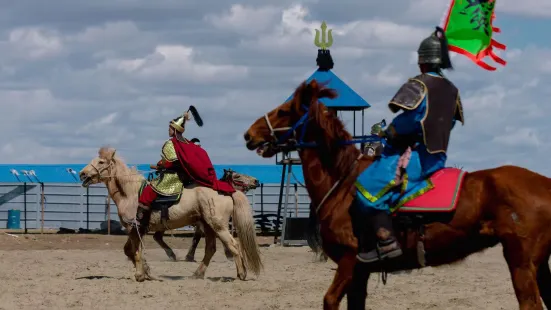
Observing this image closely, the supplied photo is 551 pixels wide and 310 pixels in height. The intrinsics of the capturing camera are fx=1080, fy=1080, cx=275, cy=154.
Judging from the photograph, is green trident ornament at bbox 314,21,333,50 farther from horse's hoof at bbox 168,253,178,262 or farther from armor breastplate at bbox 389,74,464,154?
armor breastplate at bbox 389,74,464,154

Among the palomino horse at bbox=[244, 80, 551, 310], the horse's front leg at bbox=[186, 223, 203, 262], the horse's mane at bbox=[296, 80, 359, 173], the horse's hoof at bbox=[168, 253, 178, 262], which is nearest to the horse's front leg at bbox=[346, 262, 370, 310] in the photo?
the palomino horse at bbox=[244, 80, 551, 310]

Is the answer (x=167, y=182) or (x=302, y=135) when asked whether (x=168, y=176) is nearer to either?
(x=167, y=182)

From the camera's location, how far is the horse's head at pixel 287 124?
9.23 meters

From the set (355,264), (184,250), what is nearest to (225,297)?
(355,264)

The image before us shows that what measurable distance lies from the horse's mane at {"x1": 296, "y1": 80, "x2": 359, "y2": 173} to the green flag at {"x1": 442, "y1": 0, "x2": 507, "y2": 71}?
1.28 meters

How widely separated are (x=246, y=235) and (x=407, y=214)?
267 inches

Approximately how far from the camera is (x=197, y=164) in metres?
15.7

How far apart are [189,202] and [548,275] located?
7.62 metres

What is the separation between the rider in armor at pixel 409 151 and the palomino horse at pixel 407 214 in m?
0.17

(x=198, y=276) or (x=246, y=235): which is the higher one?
(x=246, y=235)

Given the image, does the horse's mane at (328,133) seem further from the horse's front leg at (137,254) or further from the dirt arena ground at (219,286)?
the horse's front leg at (137,254)

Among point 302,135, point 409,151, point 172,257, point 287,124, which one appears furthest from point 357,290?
point 172,257

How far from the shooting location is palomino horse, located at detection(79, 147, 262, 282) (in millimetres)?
15594

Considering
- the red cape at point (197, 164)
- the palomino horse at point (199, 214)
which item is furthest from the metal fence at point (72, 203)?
the red cape at point (197, 164)
